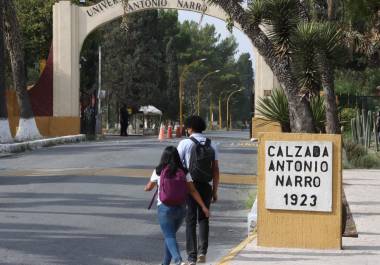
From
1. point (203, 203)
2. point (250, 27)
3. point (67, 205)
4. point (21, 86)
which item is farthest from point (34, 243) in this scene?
point (21, 86)

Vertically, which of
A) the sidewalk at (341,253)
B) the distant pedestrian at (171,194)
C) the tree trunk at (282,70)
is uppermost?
the tree trunk at (282,70)

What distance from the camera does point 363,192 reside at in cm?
1622

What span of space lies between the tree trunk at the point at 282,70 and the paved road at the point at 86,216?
6.10 feet

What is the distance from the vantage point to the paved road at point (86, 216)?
961 cm

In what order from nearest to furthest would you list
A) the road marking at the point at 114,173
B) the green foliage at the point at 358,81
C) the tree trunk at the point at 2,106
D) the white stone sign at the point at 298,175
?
1. the white stone sign at the point at 298,175
2. the road marking at the point at 114,173
3. the tree trunk at the point at 2,106
4. the green foliage at the point at 358,81

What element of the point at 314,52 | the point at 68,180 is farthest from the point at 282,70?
the point at 68,180

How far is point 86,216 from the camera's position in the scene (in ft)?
41.3

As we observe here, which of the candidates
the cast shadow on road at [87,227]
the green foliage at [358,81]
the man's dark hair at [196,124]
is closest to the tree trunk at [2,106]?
the cast shadow on road at [87,227]

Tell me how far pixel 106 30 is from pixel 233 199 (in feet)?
204

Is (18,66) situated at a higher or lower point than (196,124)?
higher

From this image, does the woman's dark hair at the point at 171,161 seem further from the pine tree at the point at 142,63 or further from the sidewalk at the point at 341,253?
the pine tree at the point at 142,63

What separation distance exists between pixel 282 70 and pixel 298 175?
256cm

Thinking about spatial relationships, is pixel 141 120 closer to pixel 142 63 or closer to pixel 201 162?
pixel 142 63

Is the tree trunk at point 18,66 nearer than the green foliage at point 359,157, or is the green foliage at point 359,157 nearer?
the green foliage at point 359,157
